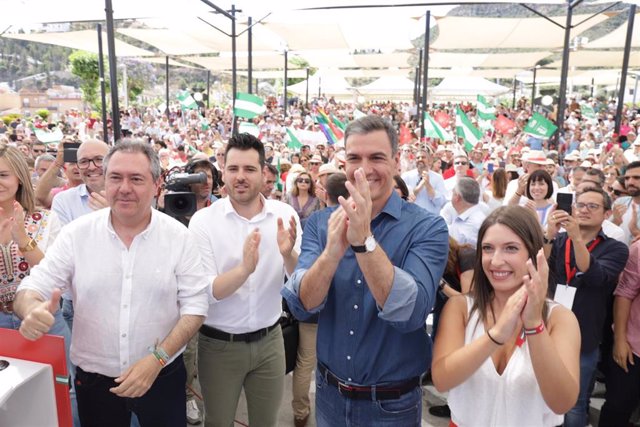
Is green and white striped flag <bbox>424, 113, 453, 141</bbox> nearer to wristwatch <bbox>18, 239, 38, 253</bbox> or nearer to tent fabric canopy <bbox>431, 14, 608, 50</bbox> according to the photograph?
tent fabric canopy <bbox>431, 14, 608, 50</bbox>

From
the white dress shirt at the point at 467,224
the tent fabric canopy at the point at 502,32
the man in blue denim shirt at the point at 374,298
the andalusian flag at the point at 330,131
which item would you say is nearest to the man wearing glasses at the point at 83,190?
the man in blue denim shirt at the point at 374,298

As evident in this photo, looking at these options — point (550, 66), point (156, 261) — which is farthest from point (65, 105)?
point (156, 261)

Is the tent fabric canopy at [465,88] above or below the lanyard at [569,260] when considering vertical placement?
above

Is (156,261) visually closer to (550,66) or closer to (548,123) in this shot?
(548,123)

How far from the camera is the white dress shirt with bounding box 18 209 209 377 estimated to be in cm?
192

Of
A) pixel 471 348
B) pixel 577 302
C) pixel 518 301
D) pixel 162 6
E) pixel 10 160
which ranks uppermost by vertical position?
pixel 162 6

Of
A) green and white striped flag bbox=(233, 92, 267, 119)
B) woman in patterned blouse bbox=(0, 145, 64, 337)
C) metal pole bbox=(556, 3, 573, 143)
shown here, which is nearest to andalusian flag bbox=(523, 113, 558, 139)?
metal pole bbox=(556, 3, 573, 143)

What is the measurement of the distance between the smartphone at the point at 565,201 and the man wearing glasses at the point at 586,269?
0.06 meters

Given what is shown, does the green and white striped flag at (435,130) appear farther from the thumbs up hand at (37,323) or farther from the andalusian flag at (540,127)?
the thumbs up hand at (37,323)

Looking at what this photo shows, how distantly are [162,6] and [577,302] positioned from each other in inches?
313

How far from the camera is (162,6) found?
8352 mm

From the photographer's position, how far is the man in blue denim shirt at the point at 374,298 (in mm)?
1605

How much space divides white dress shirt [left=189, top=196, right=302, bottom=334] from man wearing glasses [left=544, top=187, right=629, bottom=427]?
152cm

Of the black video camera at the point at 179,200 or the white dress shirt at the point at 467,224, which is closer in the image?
the black video camera at the point at 179,200
